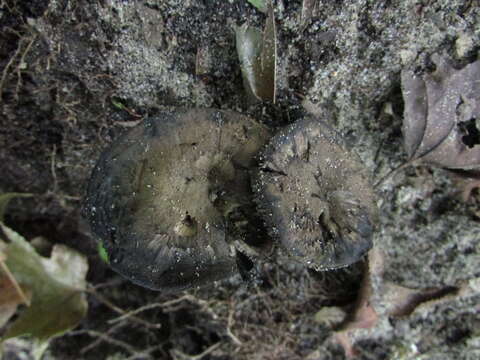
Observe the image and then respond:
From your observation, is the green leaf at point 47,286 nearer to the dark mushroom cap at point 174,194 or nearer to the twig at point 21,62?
the twig at point 21,62

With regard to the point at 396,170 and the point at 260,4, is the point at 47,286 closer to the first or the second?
the point at 260,4

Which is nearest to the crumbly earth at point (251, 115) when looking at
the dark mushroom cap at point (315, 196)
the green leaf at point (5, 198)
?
the green leaf at point (5, 198)

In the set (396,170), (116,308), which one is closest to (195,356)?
(116,308)

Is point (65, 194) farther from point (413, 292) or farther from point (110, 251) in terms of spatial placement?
point (413, 292)


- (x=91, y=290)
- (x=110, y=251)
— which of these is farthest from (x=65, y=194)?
(x=110, y=251)

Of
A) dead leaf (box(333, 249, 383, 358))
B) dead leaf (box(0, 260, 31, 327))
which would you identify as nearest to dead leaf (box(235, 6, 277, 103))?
dead leaf (box(333, 249, 383, 358))

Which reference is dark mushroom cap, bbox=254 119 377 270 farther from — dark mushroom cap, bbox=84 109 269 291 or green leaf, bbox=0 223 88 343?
green leaf, bbox=0 223 88 343
